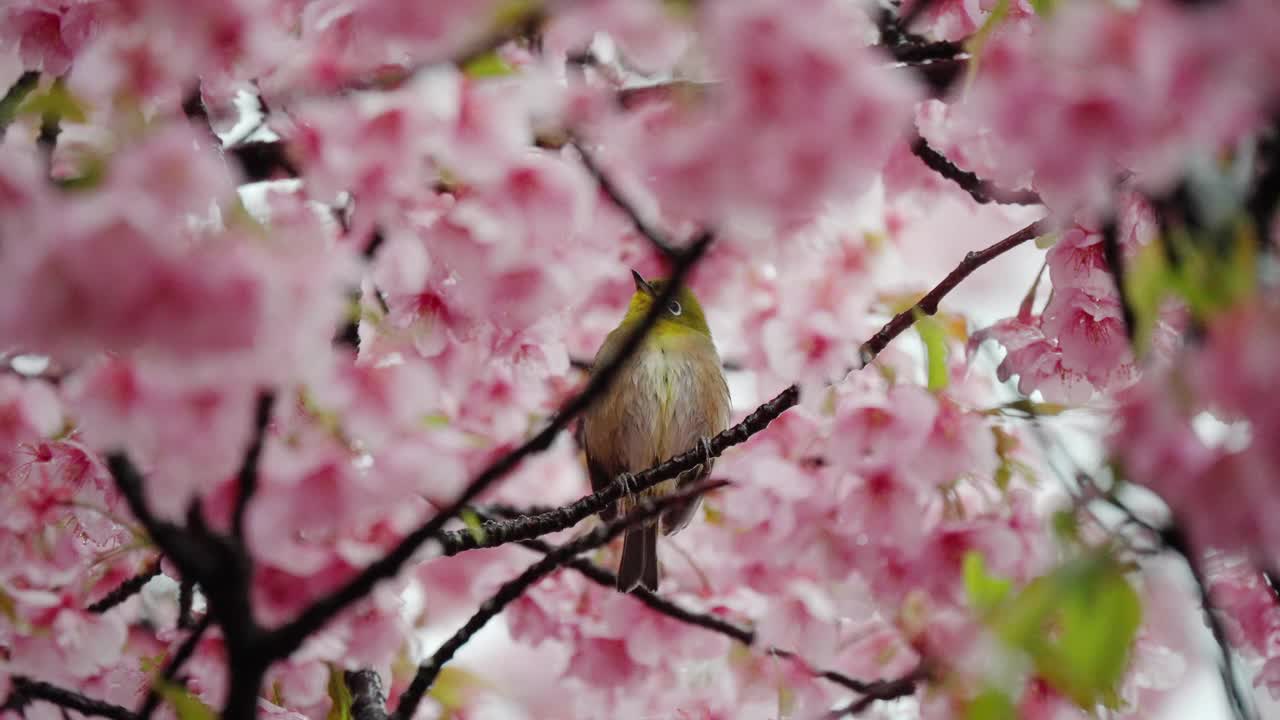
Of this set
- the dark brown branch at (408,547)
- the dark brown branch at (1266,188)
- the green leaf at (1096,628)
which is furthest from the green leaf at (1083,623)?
the dark brown branch at (408,547)

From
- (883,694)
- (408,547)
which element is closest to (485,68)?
(408,547)

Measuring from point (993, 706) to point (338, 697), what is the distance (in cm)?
129

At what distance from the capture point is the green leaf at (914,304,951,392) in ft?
6.57

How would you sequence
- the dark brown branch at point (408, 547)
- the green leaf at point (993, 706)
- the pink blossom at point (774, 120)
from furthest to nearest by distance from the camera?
the dark brown branch at point (408, 547) → the green leaf at point (993, 706) → the pink blossom at point (774, 120)

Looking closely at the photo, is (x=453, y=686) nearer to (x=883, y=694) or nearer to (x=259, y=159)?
(x=883, y=694)

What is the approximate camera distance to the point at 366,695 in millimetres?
2680

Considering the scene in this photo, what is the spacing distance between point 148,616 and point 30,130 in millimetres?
1856

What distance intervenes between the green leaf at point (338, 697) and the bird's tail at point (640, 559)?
3.34 feet

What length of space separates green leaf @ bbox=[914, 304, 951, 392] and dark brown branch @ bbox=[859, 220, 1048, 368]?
0.10 m

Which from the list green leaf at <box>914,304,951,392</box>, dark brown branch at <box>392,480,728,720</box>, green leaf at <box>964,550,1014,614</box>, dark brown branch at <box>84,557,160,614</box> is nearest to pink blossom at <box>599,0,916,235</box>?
green leaf at <box>964,550,1014,614</box>

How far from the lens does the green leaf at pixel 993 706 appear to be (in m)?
1.22

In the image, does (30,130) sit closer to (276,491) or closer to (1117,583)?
(276,491)

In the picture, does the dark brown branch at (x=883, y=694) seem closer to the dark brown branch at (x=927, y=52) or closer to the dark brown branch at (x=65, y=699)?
the dark brown branch at (x=65, y=699)

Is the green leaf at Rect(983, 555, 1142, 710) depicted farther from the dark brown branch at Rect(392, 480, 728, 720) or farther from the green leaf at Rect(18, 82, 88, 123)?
the green leaf at Rect(18, 82, 88, 123)
